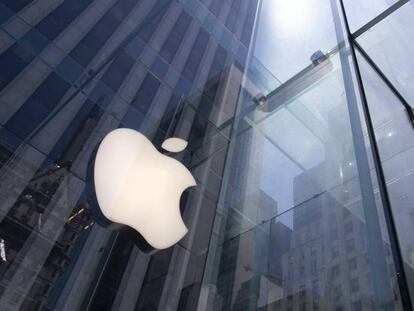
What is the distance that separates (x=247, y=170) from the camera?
2.45 meters

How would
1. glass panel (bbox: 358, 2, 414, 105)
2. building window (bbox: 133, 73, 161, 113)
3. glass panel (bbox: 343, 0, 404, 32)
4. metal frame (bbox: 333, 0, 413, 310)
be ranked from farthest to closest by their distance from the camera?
building window (bbox: 133, 73, 161, 113)
glass panel (bbox: 343, 0, 404, 32)
glass panel (bbox: 358, 2, 414, 105)
metal frame (bbox: 333, 0, 413, 310)

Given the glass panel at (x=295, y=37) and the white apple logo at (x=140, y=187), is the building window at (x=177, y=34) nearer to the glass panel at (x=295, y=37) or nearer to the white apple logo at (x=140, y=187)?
the glass panel at (x=295, y=37)

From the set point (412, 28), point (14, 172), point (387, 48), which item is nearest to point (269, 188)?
point (387, 48)

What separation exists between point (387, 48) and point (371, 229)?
143 cm

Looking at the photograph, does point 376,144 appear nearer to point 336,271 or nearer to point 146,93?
point 336,271

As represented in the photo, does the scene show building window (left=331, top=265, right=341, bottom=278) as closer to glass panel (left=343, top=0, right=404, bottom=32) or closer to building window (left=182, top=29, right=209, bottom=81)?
glass panel (left=343, top=0, right=404, bottom=32)

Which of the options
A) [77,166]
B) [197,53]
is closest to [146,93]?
[77,166]

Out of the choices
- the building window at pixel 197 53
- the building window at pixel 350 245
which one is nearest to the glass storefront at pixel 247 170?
the building window at pixel 350 245

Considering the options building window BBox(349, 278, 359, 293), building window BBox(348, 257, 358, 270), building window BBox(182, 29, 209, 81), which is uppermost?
building window BBox(182, 29, 209, 81)

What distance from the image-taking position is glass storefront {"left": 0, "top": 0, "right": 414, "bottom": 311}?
1.54m

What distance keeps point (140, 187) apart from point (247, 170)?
2.47 feet

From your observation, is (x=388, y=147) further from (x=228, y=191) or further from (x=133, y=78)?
(x=133, y=78)

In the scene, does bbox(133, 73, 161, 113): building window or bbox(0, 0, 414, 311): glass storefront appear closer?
bbox(0, 0, 414, 311): glass storefront

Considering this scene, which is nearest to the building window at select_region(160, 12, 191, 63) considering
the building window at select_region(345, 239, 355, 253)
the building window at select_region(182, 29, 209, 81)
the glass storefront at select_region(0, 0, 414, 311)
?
the building window at select_region(182, 29, 209, 81)
